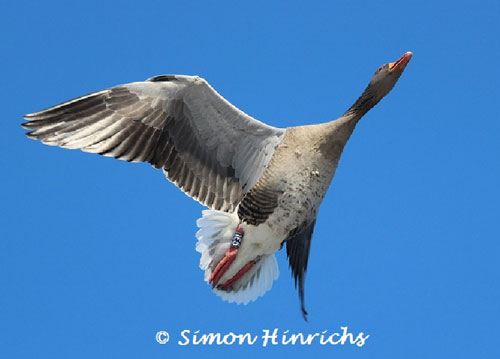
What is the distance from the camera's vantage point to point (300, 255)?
25.1ft

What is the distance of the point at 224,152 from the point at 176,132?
549 millimetres

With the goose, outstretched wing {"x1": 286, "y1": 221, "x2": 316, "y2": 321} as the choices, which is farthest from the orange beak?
outstretched wing {"x1": 286, "y1": 221, "x2": 316, "y2": 321}

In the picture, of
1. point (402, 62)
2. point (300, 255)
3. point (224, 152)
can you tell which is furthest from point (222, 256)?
point (402, 62)

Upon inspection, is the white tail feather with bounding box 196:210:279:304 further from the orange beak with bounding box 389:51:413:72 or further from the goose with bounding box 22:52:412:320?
the orange beak with bounding box 389:51:413:72

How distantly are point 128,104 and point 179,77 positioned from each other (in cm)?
61

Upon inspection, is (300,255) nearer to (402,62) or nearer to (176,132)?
(176,132)

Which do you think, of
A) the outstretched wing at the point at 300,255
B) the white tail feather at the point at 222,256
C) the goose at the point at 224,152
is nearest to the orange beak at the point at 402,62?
the goose at the point at 224,152

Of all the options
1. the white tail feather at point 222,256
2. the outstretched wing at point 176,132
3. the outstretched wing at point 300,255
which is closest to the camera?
the outstretched wing at point 176,132

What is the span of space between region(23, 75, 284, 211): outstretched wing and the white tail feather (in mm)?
182

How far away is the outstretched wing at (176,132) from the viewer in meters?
6.77

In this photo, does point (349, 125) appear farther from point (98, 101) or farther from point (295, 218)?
point (98, 101)

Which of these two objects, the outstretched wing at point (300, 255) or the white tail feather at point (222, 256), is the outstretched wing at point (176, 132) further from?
the outstretched wing at point (300, 255)

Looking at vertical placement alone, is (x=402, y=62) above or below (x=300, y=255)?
above

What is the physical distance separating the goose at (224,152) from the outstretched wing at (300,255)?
0.05 m
